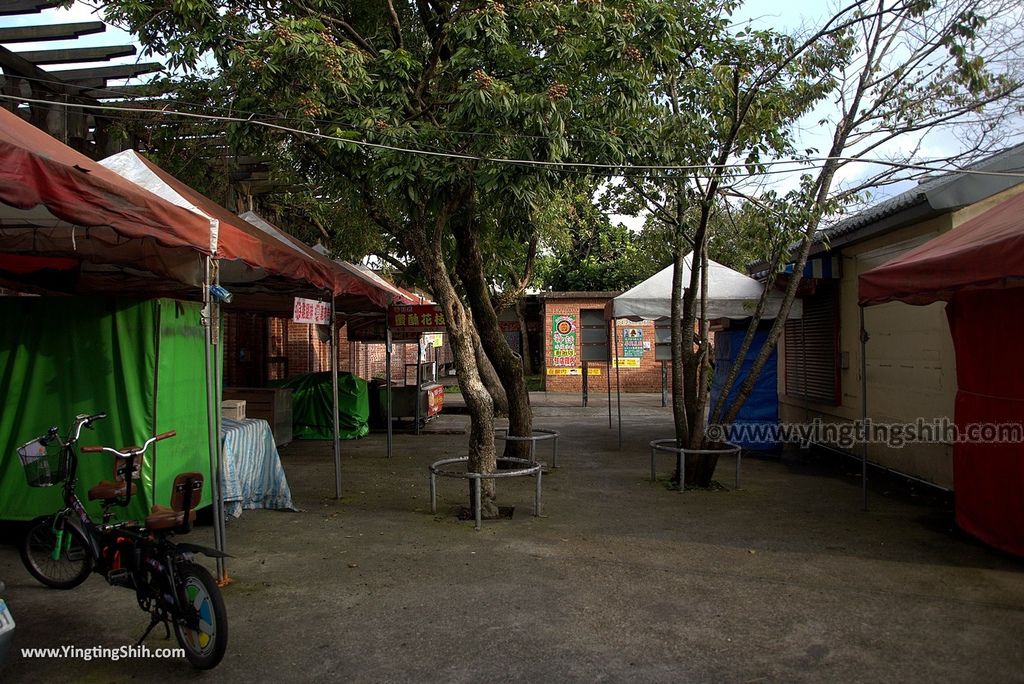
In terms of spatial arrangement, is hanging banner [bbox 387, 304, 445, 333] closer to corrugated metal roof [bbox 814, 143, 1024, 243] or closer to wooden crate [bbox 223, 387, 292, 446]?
wooden crate [bbox 223, 387, 292, 446]

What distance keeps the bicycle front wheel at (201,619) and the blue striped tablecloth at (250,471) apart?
126 inches

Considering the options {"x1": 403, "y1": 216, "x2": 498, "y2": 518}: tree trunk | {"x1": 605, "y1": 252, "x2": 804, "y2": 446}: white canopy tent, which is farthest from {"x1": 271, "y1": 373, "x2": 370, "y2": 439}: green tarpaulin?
{"x1": 403, "y1": 216, "x2": 498, "y2": 518}: tree trunk

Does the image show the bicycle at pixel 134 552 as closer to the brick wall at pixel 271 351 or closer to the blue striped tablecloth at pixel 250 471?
the blue striped tablecloth at pixel 250 471

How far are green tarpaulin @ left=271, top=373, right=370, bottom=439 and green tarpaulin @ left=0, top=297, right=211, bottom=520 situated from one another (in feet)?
23.7

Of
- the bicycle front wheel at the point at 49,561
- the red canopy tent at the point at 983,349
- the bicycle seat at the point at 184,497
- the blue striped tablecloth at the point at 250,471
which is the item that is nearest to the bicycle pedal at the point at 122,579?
the bicycle seat at the point at 184,497

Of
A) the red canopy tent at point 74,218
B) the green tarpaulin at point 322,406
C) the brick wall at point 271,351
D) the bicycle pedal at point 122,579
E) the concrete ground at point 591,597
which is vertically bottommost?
the concrete ground at point 591,597

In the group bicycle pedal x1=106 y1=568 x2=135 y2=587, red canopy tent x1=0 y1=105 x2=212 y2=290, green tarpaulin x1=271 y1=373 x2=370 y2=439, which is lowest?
bicycle pedal x1=106 y1=568 x2=135 y2=587

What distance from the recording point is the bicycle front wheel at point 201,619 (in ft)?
13.2

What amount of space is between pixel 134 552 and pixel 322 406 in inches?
382

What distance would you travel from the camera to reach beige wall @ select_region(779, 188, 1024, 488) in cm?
842

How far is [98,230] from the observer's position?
5902mm

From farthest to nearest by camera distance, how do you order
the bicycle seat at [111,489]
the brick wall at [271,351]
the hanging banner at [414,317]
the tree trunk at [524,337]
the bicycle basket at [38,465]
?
the tree trunk at [524,337]
the brick wall at [271,351]
the hanging banner at [414,317]
the bicycle basket at [38,465]
the bicycle seat at [111,489]

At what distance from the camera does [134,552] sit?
4453mm

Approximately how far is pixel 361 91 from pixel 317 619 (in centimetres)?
537
